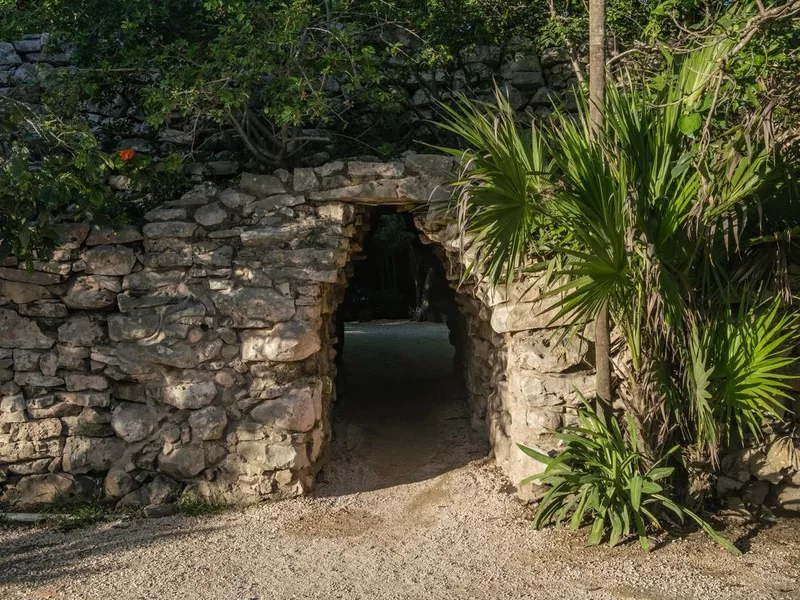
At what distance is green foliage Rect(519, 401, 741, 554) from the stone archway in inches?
27.3

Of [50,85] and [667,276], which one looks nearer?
[667,276]

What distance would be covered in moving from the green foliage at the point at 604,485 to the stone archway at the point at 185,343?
2.27 ft

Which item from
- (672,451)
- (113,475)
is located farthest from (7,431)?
(672,451)

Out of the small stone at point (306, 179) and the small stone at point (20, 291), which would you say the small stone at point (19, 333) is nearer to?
the small stone at point (20, 291)

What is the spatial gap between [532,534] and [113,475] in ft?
9.11

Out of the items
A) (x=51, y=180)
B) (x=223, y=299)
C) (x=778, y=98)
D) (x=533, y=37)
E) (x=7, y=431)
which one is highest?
(x=533, y=37)

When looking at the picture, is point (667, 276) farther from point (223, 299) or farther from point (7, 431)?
point (7, 431)

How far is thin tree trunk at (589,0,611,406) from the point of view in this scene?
4.86m

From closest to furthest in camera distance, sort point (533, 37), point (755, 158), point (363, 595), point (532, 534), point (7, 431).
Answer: point (363, 595) < point (755, 158) < point (532, 534) < point (7, 431) < point (533, 37)

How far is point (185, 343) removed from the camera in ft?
18.8

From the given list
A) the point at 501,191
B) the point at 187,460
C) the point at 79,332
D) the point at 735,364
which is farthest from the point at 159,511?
the point at 735,364

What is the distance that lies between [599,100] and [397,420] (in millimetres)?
3614

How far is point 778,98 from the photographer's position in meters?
4.43

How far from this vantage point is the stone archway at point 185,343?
5.72 metres
